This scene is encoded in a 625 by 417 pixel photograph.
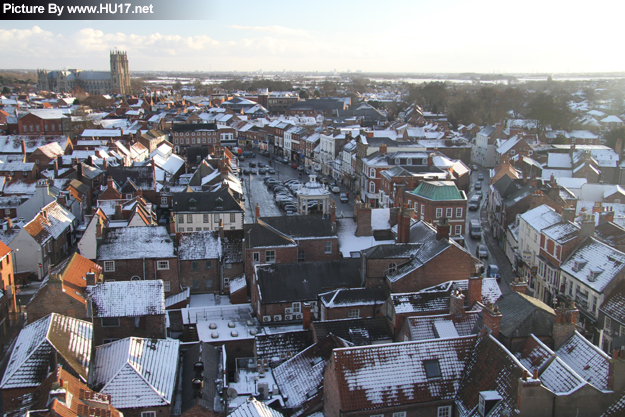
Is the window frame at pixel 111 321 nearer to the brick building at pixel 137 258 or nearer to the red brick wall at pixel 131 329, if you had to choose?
the red brick wall at pixel 131 329

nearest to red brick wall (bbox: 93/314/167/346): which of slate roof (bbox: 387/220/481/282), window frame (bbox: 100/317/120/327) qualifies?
window frame (bbox: 100/317/120/327)

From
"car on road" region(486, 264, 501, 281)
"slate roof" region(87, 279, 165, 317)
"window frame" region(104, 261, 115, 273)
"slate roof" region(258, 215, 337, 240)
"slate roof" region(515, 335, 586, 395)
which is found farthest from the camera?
"car on road" region(486, 264, 501, 281)

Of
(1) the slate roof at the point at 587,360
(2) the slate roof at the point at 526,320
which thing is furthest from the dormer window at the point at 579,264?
(1) the slate roof at the point at 587,360

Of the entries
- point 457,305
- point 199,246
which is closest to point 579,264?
point 457,305

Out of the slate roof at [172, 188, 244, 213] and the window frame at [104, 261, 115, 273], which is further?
the slate roof at [172, 188, 244, 213]

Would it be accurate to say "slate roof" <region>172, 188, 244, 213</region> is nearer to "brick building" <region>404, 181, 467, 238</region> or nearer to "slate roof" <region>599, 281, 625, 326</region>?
"brick building" <region>404, 181, 467, 238</region>

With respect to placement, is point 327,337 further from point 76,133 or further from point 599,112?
point 599,112
